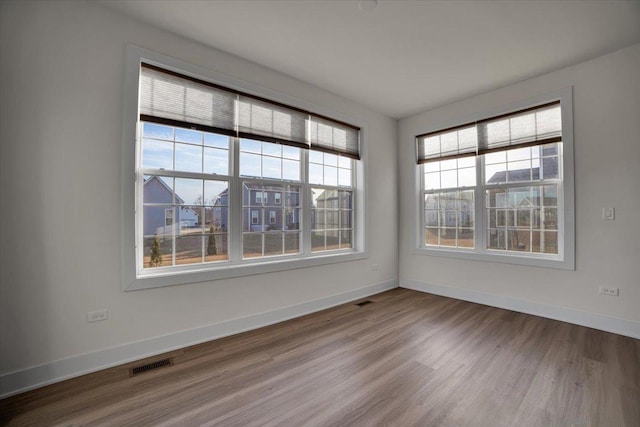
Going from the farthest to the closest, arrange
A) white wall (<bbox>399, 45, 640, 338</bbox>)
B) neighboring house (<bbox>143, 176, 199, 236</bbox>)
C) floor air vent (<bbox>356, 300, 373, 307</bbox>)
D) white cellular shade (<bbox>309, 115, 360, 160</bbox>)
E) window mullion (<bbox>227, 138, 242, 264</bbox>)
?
floor air vent (<bbox>356, 300, 373, 307</bbox>) → white cellular shade (<bbox>309, 115, 360, 160</bbox>) → window mullion (<bbox>227, 138, 242, 264</bbox>) → white wall (<bbox>399, 45, 640, 338</bbox>) → neighboring house (<bbox>143, 176, 199, 236</bbox>)

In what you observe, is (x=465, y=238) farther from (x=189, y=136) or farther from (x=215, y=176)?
(x=189, y=136)

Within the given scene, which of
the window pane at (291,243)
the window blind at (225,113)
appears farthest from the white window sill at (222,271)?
the window blind at (225,113)

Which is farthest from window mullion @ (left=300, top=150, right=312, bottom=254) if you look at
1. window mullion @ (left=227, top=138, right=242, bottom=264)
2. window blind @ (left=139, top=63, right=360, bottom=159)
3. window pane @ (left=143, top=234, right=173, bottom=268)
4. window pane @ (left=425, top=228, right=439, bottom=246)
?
window pane @ (left=425, top=228, right=439, bottom=246)

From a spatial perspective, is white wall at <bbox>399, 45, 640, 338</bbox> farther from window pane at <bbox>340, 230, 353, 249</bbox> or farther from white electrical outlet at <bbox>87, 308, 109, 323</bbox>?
white electrical outlet at <bbox>87, 308, 109, 323</bbox>

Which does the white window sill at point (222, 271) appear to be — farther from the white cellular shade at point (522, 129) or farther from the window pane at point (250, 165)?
the white cellular shade at point (522, 129)

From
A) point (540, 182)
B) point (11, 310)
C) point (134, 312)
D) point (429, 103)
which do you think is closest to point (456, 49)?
point (429, 103)

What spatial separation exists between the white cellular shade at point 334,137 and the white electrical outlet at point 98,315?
2.78 meters

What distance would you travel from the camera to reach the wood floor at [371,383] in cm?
172

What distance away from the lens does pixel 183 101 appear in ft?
8.80

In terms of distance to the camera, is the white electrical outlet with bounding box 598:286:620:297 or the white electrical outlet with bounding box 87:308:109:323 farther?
the white electrical outlet with bounding box 598:286:620:297

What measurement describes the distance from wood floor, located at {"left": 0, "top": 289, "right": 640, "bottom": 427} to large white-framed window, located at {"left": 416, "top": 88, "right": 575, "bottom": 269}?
110 centimetres

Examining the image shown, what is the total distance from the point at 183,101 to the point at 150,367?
7.85 ft

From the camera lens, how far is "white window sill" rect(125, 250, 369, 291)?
2.45m

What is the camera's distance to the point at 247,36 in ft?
8.73
